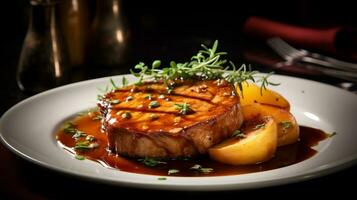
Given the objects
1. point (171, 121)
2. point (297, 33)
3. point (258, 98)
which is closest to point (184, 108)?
point (171, 121)

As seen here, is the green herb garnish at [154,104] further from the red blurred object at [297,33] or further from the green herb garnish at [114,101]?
the red blurred object at [297,33]

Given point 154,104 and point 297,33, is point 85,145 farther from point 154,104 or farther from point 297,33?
point 297,33

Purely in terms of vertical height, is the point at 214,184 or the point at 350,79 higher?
the point at 214,184

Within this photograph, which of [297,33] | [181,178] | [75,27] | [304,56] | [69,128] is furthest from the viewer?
[297,33]

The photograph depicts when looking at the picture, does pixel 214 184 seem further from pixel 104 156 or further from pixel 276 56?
pixel 276 56

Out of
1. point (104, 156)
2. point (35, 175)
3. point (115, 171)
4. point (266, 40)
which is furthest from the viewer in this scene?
point (266, 40)

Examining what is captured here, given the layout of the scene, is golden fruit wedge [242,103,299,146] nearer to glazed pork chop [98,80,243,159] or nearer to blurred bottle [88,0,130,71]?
glazed pork chop [98,80,243,159]

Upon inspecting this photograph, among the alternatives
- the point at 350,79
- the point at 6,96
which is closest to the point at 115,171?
the point at 6,96
